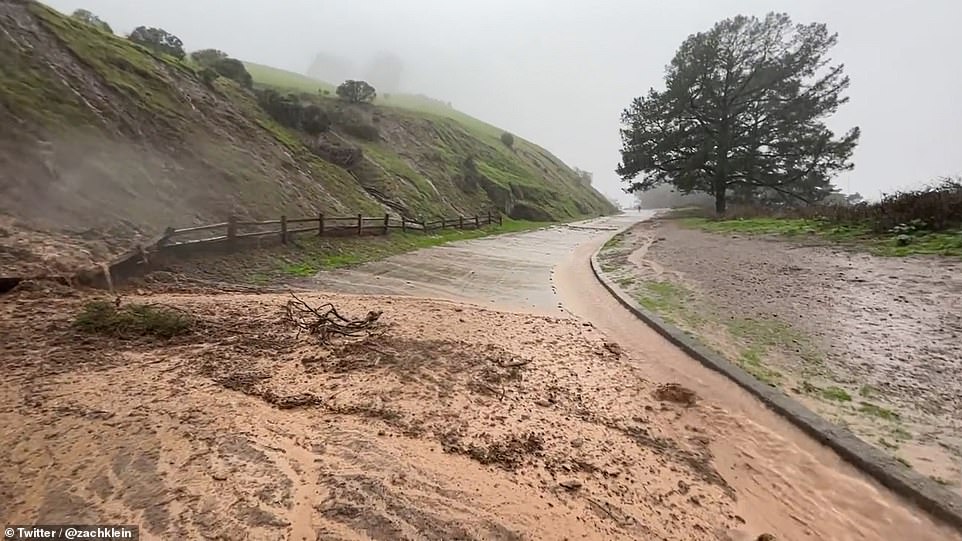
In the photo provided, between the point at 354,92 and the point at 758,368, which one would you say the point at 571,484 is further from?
the point at 354,92

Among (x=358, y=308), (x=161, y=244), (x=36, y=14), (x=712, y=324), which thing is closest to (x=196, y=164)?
(x=161, y=244)

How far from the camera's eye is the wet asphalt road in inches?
388

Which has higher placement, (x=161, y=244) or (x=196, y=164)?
(x=196, y=164)

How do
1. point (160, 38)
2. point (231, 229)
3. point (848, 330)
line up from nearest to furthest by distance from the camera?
1. point (848, 330)
2. point (231, 229)
3. point (160, 38)

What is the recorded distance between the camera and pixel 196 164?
52.1 feet

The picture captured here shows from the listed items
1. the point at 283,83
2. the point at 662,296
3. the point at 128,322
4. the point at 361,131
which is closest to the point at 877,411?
the point at 662,296

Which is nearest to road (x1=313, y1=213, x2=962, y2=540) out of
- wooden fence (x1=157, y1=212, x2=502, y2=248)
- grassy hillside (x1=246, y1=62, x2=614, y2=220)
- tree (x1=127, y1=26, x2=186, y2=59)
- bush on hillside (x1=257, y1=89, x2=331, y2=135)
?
wooden fence (x1=157, y1=212, x2=502, y2=248)

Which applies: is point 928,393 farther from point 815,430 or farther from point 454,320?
point 454,320

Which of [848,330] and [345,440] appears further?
[848,330]

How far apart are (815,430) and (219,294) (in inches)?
385

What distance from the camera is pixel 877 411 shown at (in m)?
4.09

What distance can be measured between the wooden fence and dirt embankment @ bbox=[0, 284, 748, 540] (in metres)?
5.06

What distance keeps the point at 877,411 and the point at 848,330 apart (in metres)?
2.70

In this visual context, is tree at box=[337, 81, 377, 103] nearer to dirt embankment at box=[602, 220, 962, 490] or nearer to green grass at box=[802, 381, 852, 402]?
dirt embankment at box=[602, 220, 962, 490]
